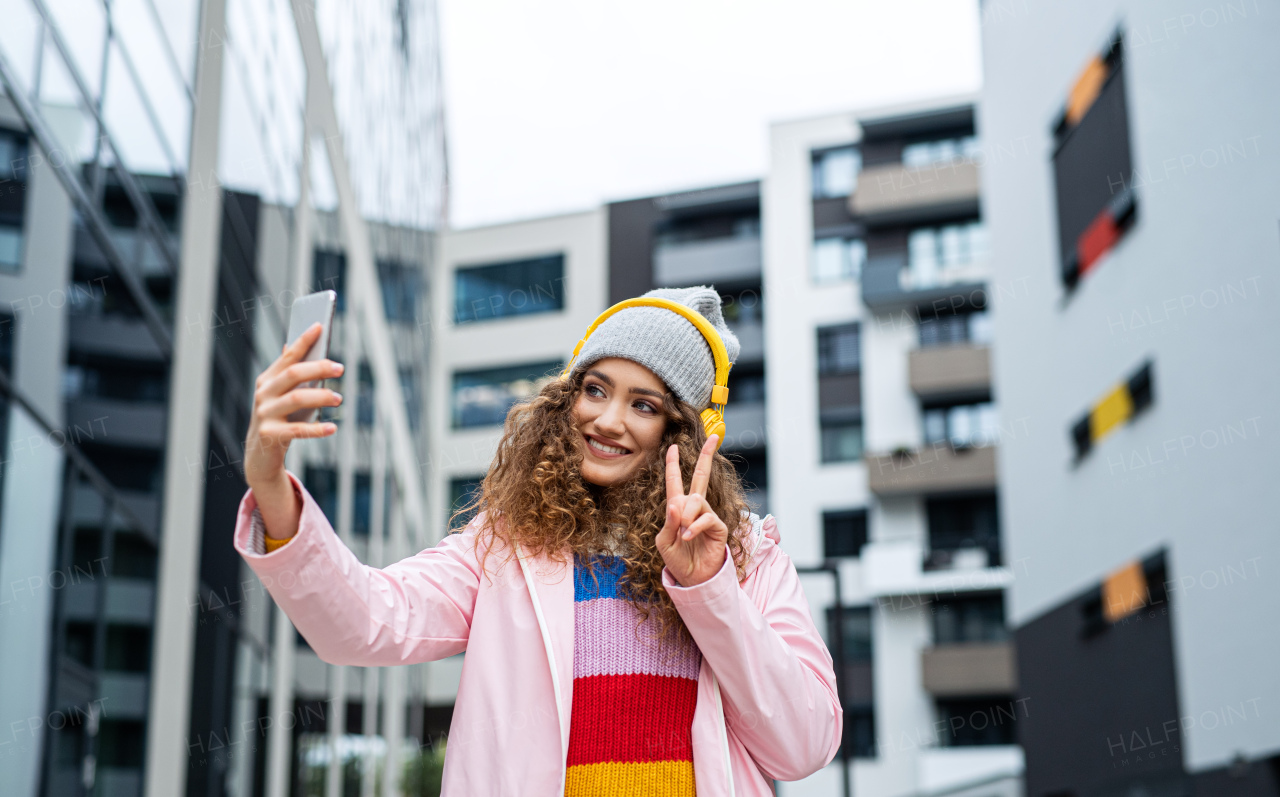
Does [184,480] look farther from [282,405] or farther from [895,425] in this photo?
[895,425]

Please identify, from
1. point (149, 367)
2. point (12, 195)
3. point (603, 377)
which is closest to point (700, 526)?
point (603, 377)

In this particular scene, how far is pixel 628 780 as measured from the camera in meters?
2.25

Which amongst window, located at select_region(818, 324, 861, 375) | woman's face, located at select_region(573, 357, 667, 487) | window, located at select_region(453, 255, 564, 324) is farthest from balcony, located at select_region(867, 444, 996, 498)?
woman's face, located at select_region(573, 357, 667, 487)

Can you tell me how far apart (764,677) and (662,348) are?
0.75m

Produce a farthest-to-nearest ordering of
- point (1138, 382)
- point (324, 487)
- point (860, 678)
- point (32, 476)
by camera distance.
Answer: point (860, 678) < point (324, 487) < point (1138, 382) < point (32, 476)

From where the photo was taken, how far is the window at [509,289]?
123 feet

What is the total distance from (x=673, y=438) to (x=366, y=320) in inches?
639

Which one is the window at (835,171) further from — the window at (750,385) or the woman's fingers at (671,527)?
the woman's fingers at (671,527)

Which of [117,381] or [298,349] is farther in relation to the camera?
[117,381]

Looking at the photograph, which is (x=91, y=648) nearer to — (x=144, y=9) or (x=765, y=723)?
(x=144, y=9)

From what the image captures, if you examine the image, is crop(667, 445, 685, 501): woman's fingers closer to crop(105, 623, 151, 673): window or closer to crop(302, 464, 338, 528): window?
crop(105, 623, 151, 673): window

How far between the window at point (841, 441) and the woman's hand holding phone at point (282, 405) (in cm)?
3212

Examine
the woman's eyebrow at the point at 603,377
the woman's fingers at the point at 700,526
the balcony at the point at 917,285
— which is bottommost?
the woman's fingers at the point at 700,526

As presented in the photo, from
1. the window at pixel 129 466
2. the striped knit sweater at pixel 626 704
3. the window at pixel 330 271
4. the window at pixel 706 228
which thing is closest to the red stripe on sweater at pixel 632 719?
the striped knit sweater at pixel 626 704
